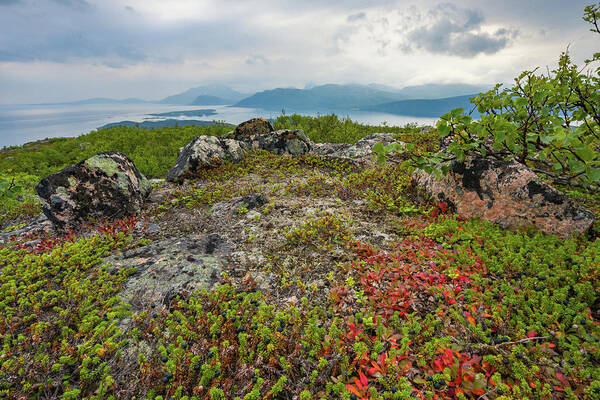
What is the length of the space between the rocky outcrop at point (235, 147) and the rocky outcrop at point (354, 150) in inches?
56.2

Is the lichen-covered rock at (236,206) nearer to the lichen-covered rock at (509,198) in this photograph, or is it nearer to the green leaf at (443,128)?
the lichen-covered rock at (509,198)

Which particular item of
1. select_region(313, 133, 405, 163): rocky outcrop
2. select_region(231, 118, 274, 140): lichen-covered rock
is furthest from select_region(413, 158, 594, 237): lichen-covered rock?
select_region(231, 118, 274, 140): lichen-covered rock

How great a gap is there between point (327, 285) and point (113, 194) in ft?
28.4

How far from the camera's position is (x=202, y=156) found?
44.8 feet

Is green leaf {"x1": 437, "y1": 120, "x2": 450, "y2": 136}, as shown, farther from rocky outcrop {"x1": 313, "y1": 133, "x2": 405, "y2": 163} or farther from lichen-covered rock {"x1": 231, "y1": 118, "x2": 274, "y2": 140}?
lichen-covered rock {"x1": 231, "y1": 118, "x2": 274, "y2": 140}

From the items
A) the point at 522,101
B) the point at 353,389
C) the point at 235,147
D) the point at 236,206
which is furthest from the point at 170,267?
the point at 235,147

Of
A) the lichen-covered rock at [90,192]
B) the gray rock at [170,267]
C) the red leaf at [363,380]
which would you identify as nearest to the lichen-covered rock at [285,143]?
the lichen-covered rock at [90,192]

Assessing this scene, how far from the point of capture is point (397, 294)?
4992 mm

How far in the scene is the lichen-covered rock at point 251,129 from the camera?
1831 cm

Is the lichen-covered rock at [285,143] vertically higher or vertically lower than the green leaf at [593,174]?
A: higher

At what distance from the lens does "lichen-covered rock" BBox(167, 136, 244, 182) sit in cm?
1323

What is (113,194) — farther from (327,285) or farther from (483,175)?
(483,175)

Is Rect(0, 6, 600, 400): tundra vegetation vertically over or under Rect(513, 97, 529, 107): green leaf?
under

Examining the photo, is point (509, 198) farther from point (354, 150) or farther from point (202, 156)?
point (202, 156)
